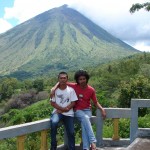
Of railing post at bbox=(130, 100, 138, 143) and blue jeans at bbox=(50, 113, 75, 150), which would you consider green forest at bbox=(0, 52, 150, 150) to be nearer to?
blue jeans at bbox=(50, 113, 75, 150)

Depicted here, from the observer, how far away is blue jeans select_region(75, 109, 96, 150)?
6051mm

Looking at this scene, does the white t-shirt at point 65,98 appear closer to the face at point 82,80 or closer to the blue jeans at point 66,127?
the blue jeans at point 66,127

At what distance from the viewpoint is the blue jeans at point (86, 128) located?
605 centimetres

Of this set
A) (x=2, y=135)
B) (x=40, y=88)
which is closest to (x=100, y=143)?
(x=2, y=135)

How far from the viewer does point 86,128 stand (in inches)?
242

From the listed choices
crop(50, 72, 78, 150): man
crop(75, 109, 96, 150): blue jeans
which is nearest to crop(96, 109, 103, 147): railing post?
crop(75, 109, 96, 150): blue jeans

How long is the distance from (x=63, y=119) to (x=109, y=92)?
3687cm

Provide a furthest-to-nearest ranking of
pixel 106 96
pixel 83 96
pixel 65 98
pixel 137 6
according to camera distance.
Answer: pixel 106 96 → pixel 137 6 → pixel 83 96 → pixel 65 98

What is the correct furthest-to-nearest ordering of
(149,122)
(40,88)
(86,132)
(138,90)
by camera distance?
1. (40,88)
2. (138,90)
3. (149,122)
4. (86,132)

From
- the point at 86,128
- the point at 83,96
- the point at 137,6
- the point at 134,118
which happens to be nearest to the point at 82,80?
the point at 83,96

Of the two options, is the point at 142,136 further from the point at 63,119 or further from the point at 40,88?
the point at 40,88

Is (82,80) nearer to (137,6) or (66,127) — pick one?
(66,127)

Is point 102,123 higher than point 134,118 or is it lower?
lower

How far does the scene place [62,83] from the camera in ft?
20.6
